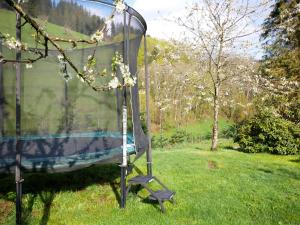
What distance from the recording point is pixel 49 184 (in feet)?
20.4

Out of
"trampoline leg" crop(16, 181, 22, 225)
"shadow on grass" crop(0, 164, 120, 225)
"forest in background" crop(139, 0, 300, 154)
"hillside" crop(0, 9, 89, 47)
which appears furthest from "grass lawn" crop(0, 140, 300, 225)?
"forest in background" crop(139, 0, 300, 154)

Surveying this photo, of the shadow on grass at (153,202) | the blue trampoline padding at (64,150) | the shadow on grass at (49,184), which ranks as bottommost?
the shadow on grass at (153,202)

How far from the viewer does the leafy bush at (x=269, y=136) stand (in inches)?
411

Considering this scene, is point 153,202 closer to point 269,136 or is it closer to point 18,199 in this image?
point 18,199

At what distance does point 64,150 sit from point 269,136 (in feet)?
24.7

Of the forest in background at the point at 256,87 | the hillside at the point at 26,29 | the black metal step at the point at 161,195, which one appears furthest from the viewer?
the forest in background at the point at 256,87

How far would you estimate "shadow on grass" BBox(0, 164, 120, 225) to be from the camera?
17.1 ft

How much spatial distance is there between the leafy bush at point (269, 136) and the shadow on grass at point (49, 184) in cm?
540

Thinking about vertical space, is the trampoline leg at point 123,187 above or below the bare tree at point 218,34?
below

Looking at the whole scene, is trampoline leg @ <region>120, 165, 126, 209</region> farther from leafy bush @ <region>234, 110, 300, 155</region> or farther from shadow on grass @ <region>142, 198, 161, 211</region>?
leafy bush @ <region>234, 110, 300, 155</region>

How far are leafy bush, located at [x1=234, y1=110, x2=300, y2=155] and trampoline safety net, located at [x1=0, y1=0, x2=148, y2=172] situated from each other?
6.04 metres

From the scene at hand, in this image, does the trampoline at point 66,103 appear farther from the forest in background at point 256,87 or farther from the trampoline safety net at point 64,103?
the forest in background at point 256,87

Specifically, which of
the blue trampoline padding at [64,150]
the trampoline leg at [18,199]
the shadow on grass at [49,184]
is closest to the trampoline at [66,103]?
the blue trampoline padding at [64,150]

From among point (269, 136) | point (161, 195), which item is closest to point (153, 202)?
point (161, 195)
